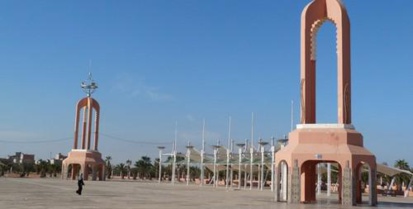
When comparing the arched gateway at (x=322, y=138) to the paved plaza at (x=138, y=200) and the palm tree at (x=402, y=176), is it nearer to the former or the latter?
the paved plaza at (x=138, y=200)

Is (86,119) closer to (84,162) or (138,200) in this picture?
(84,162)

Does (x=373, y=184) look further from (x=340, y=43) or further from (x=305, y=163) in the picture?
(x=340, y=43)

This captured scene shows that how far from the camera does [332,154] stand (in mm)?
27359

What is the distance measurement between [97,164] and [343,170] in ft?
196

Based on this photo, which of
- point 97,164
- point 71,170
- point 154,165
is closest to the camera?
point 97,164

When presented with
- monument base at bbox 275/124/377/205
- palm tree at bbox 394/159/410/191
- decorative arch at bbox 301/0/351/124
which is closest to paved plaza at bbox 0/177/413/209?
monument base at bbox 275/124/377/205

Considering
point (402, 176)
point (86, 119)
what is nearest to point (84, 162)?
point (86, 119)

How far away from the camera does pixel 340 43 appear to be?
2952 cm

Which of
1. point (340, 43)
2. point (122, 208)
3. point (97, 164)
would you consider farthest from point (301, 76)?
point (97, 164)

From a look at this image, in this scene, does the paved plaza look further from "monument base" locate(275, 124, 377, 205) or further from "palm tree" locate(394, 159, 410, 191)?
"palm tree" locate(394, 159, 410, 191)

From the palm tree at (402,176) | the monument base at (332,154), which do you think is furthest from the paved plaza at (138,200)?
the palm tree at (402,176)

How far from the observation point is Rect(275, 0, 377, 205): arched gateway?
89.7 feet

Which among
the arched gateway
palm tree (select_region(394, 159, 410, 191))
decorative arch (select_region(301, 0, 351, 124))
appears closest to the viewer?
the arched gateway

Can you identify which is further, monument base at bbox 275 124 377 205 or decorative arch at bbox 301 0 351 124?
decorative arch at bbox 301 0 351 124
